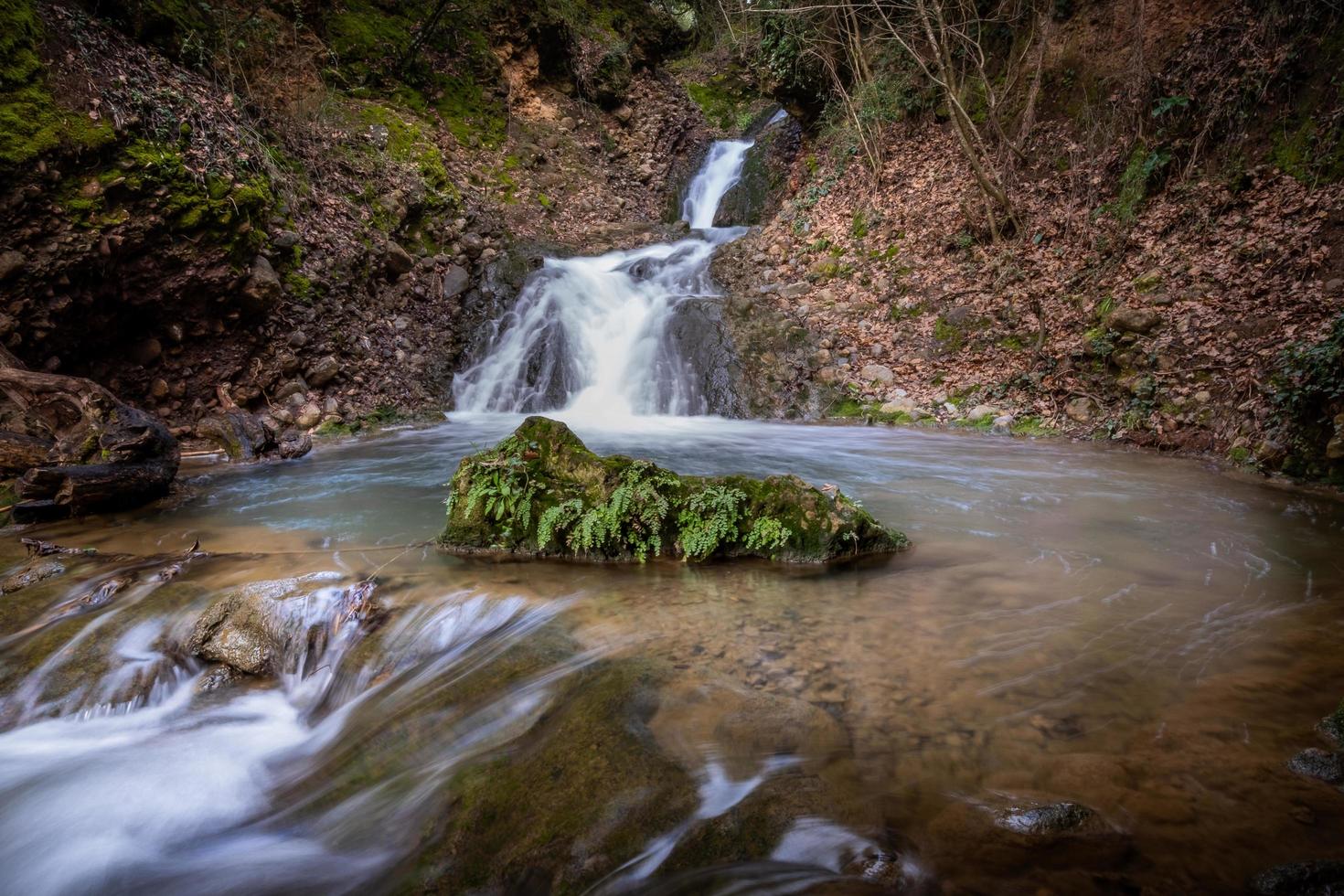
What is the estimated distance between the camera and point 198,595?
12.1ft

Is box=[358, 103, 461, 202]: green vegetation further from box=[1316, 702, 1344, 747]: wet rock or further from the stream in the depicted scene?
box=[1316, 702, 1344, 747]: wet rock

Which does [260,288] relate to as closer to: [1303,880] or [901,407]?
[901,407]

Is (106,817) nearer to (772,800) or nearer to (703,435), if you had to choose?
(772,800)

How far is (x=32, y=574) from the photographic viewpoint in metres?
3.97

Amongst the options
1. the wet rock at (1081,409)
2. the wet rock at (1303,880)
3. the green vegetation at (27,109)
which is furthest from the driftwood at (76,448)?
the wet rock at (1081,409)

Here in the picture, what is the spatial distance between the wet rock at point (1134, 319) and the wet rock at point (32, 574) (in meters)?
11.2

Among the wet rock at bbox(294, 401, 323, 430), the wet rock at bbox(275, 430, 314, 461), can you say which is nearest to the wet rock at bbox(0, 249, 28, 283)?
the wet rock at bbox(275, 430, 314, 461)

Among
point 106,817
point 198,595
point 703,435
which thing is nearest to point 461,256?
point 703,435

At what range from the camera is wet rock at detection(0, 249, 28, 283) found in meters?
6.45

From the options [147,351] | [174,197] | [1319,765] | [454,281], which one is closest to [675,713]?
[1319,765]

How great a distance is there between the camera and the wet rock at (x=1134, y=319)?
8.14m

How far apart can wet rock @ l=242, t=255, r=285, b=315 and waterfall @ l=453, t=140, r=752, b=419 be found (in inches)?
125

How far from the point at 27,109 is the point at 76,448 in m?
4.11

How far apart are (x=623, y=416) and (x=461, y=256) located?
506 centimetres
